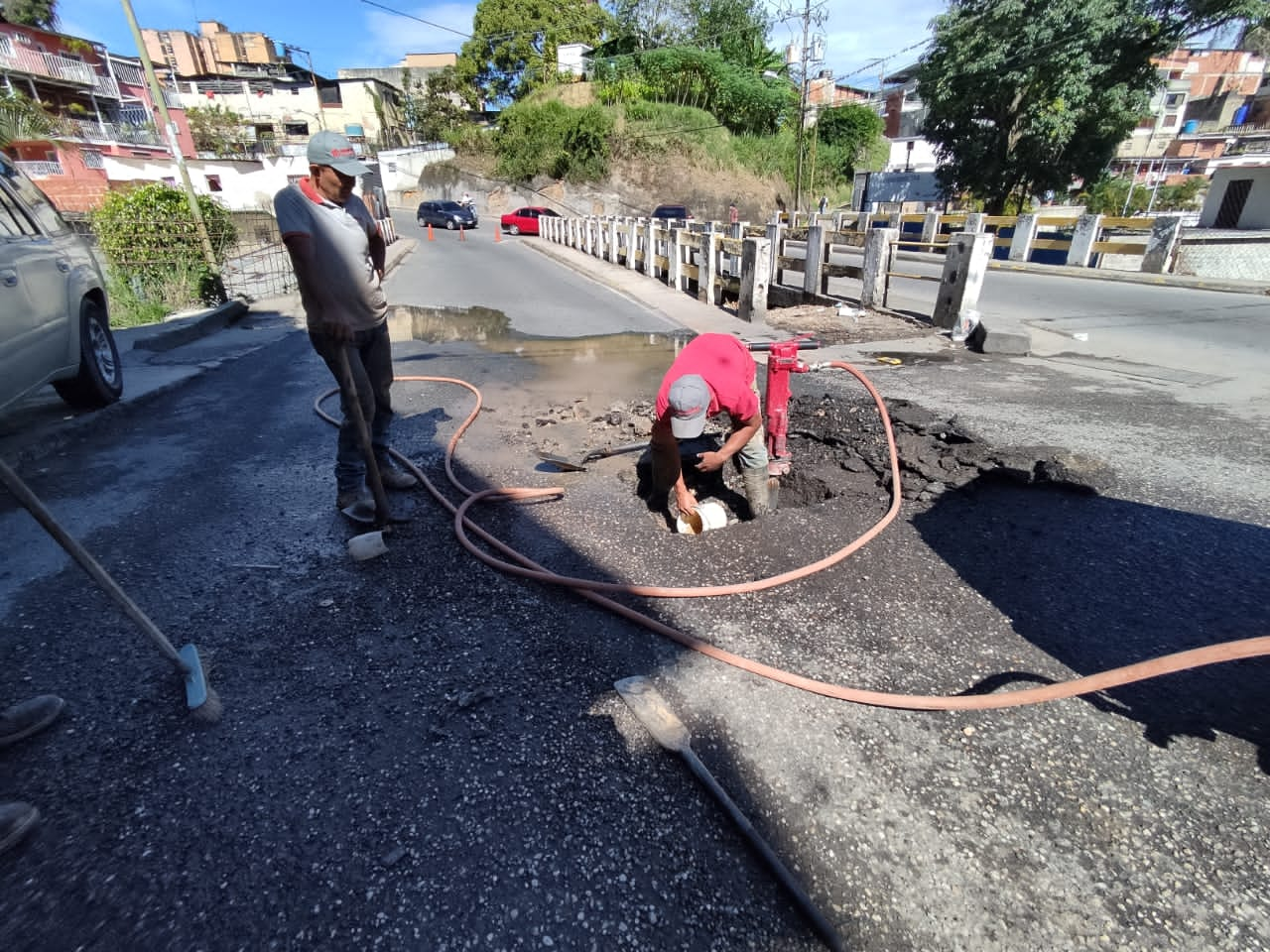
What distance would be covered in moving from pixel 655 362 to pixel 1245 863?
20.9ft

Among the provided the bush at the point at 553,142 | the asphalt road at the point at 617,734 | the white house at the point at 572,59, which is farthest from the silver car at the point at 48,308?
the white house at the point at 572,59

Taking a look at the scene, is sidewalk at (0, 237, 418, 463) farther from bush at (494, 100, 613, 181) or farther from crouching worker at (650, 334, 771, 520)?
bush at (494, 100, 613, 181)

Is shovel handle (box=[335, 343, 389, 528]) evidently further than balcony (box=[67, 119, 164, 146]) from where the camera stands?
No

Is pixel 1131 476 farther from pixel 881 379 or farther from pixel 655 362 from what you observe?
pixel 655 362

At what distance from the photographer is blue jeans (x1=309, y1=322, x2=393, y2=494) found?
10.5ft

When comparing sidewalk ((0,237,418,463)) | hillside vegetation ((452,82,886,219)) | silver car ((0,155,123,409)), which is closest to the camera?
silver car ((0,155,123,409))

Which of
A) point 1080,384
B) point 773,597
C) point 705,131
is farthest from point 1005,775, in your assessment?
point 705,131

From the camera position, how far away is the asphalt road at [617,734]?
1.60m

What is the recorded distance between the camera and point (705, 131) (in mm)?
41000

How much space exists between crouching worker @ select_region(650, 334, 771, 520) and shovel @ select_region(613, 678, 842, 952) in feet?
3.93

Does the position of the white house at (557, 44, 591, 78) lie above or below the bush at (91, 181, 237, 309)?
above

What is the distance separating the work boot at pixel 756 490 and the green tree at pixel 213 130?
48388mm

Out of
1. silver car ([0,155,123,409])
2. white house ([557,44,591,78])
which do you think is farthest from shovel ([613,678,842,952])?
white house ([557,44,591,78])

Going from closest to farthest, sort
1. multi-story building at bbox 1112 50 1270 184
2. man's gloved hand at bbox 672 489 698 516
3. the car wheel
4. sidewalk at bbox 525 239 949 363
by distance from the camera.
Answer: man's gloved hand at bbox 672 489 698 516
the car wheel
sidewalk at bbox 525 239 949 363
multi-story building at bbox 1112 50 1270 184
